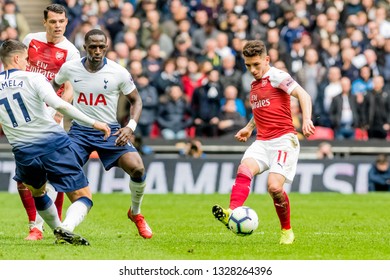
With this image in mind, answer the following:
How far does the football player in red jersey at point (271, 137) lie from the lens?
1288 cm

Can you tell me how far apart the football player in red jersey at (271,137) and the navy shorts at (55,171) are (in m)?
1.88

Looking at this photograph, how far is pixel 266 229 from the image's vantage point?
15289 mm

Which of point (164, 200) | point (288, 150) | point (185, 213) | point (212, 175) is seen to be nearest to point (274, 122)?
point (288, 150)

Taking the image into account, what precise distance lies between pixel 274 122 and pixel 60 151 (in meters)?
2.64

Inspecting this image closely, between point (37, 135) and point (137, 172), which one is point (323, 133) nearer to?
point (137, 172)

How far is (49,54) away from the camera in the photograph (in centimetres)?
1415

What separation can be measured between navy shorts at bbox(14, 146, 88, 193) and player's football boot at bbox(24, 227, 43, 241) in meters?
1.26

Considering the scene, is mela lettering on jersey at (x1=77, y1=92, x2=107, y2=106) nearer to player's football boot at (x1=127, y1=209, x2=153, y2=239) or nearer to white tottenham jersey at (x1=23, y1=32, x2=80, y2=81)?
white tottenham jersey at (x1=23, y1=32, x2=80, y2=81)

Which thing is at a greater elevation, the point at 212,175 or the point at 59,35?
the point at 59,35

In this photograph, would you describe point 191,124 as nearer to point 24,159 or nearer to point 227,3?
point 227,3

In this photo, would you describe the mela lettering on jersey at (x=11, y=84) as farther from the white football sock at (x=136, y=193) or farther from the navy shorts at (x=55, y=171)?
the white football sock at (x=136, y=193)

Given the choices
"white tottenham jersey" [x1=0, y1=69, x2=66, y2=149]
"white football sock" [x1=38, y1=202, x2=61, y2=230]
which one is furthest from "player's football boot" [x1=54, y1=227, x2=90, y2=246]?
"white tottenham jersey" [x1=0, y1=69, x2=66, y2=149]

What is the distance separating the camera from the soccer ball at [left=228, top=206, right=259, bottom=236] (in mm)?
12328
